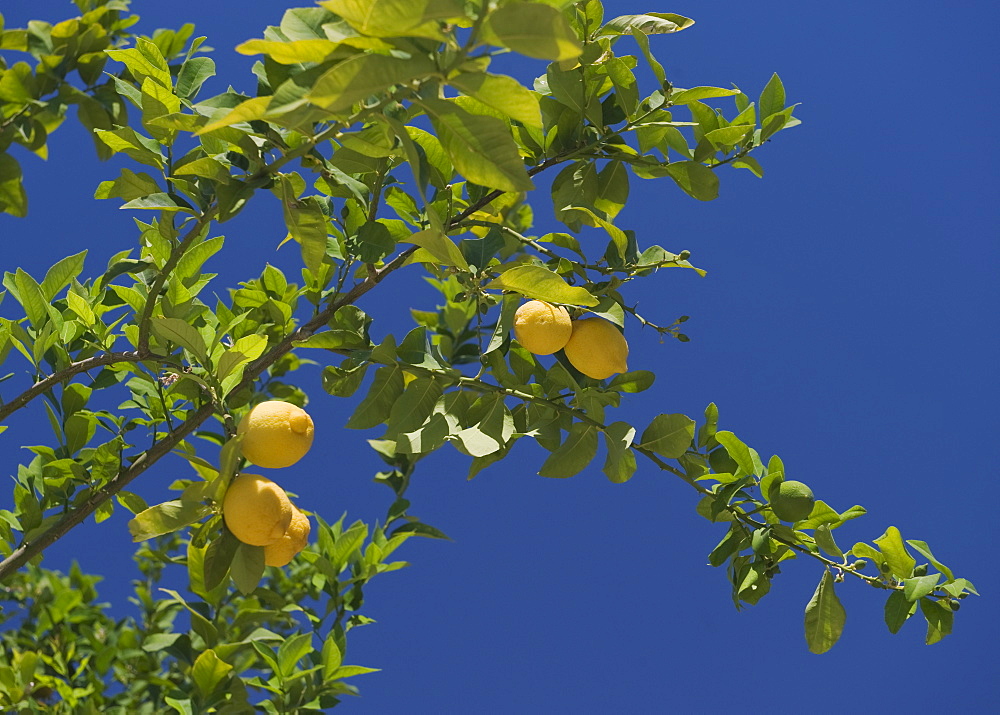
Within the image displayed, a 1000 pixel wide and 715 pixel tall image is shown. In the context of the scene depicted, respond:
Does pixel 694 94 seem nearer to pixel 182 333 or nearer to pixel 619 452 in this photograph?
pixel 619 452

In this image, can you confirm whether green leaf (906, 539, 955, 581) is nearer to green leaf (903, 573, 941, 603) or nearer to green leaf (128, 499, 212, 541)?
green leaf (903, 573, 941, 603)

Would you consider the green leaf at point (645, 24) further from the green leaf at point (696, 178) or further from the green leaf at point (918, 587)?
the green leaf at point (918, 587)

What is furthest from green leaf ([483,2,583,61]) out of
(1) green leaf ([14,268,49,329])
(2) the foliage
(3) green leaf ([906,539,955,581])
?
(1) green leaf ([14,268,49,329])

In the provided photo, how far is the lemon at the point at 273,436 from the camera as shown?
33.4 inches

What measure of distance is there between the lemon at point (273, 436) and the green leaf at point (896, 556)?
652 millimetres

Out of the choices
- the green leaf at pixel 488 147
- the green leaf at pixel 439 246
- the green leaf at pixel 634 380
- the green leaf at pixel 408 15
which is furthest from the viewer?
the green leaf at pixel 634 380

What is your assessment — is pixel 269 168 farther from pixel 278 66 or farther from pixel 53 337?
pixel 53 337

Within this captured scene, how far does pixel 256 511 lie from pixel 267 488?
0.9 inches

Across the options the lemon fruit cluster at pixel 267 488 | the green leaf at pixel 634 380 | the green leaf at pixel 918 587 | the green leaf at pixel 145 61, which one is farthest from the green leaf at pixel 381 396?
the green leaf at pixel 918 587

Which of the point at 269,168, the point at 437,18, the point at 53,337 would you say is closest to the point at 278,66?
the point at 269,168

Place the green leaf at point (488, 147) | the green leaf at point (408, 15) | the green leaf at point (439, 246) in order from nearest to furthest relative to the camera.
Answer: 1. the green leaf at point (408, 15)
2. the green leaf at point (488, 147)
3. the green leaf at point (439, 246)

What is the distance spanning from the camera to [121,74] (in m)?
1.29

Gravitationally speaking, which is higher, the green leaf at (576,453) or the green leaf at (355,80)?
the green leaf at (576,453)

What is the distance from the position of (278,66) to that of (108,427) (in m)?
0.75
